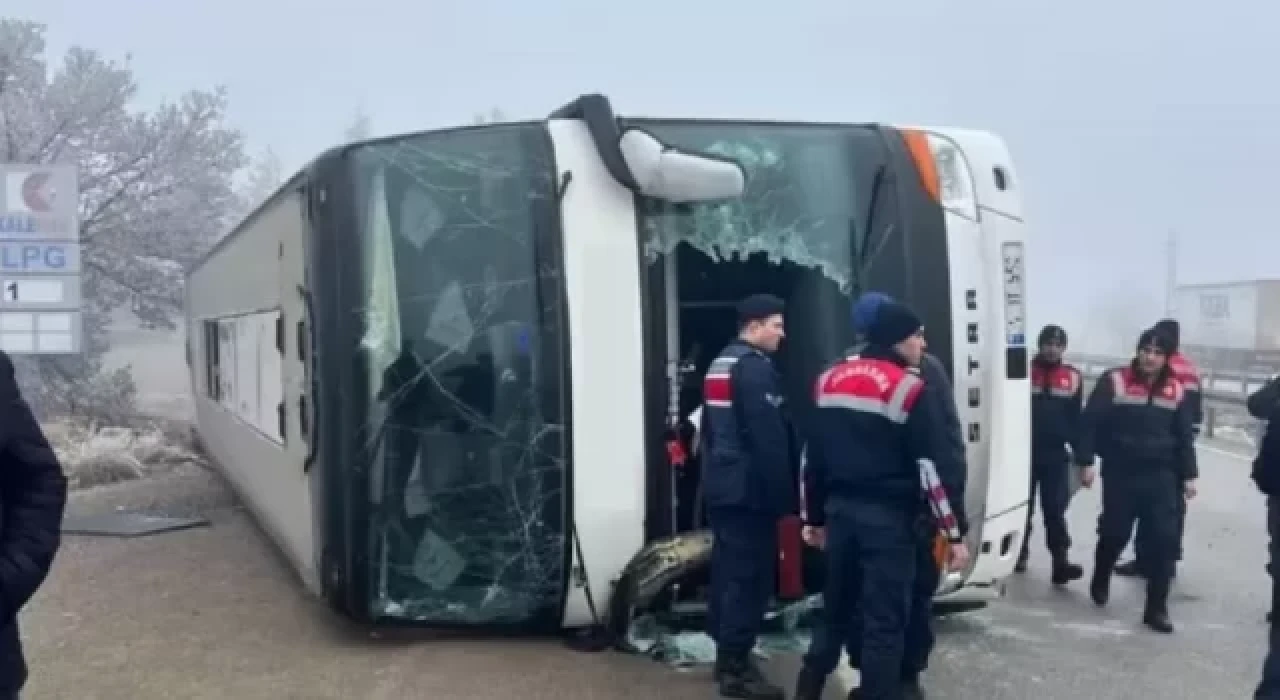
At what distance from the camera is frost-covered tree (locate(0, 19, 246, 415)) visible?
73.5ft

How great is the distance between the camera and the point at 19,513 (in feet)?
9.94

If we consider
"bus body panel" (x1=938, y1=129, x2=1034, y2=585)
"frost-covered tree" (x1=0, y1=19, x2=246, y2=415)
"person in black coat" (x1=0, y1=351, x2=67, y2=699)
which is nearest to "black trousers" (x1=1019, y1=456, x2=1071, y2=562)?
"bus body panel" (x1=938, y1=129, x2=1034, y2=585)

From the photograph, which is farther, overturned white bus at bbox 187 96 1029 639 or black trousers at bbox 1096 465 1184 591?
black trousers at bbox 1096 465 1184 591

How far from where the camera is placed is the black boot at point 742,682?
5.11 metres

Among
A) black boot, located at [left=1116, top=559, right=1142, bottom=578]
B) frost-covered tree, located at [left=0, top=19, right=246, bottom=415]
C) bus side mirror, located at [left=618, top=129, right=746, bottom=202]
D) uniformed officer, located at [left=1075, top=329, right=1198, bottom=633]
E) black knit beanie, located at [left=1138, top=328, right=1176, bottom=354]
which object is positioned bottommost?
black boot, located at [left=1116, top=559, right=1142, bottom=578]

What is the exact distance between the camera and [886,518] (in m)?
4.72

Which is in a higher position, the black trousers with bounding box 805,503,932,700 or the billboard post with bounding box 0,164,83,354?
the billboard post with bounding box 0,164,83,354

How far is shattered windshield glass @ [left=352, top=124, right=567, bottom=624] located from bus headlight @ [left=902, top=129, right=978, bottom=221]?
63.7 inches

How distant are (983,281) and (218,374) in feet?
22.9

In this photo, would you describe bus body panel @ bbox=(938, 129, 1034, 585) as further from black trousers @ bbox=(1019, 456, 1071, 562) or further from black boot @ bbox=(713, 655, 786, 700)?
black trousers @ bbox=(1019, 456, 1071, 562)

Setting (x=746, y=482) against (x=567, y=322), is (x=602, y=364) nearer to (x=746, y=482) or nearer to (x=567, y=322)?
(x=567, y=322)

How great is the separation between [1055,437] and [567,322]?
368cm

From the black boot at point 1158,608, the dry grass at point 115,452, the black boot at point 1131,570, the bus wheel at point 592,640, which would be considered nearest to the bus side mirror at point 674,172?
the bus wheel at point 592,640

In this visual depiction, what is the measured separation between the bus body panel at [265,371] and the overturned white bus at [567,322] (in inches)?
9.5
